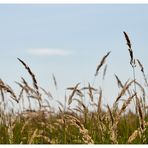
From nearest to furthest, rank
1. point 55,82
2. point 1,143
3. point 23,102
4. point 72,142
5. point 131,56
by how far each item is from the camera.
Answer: point 131,56 < point 1,143 < point 72,142 < point 55,82 < point 23,102

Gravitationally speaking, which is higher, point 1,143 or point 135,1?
point 135,1

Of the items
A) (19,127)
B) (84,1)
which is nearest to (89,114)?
(19,127)

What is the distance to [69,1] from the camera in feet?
8.36

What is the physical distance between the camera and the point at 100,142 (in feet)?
6.95

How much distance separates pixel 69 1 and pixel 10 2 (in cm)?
39

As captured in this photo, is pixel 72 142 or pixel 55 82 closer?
pixel 72 142

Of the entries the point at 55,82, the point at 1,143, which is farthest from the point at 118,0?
the point at 1,143

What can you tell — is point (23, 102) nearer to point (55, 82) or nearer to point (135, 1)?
point (55, 82)

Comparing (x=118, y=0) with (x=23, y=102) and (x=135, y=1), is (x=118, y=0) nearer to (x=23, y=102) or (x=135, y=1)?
(x=135, y=1)

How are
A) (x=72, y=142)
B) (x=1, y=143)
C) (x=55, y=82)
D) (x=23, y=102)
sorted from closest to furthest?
1. (x=1, y=143)
2. (x=72, y=142)
3. (x=55, y=82)
4. (x=23, y=102)

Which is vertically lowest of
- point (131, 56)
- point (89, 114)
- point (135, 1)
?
point (89, 114)

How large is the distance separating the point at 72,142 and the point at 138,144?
0.50m

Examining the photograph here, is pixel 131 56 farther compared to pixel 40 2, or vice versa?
pixel 40 2

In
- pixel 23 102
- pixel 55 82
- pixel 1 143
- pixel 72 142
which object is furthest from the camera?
pixel 23 102
